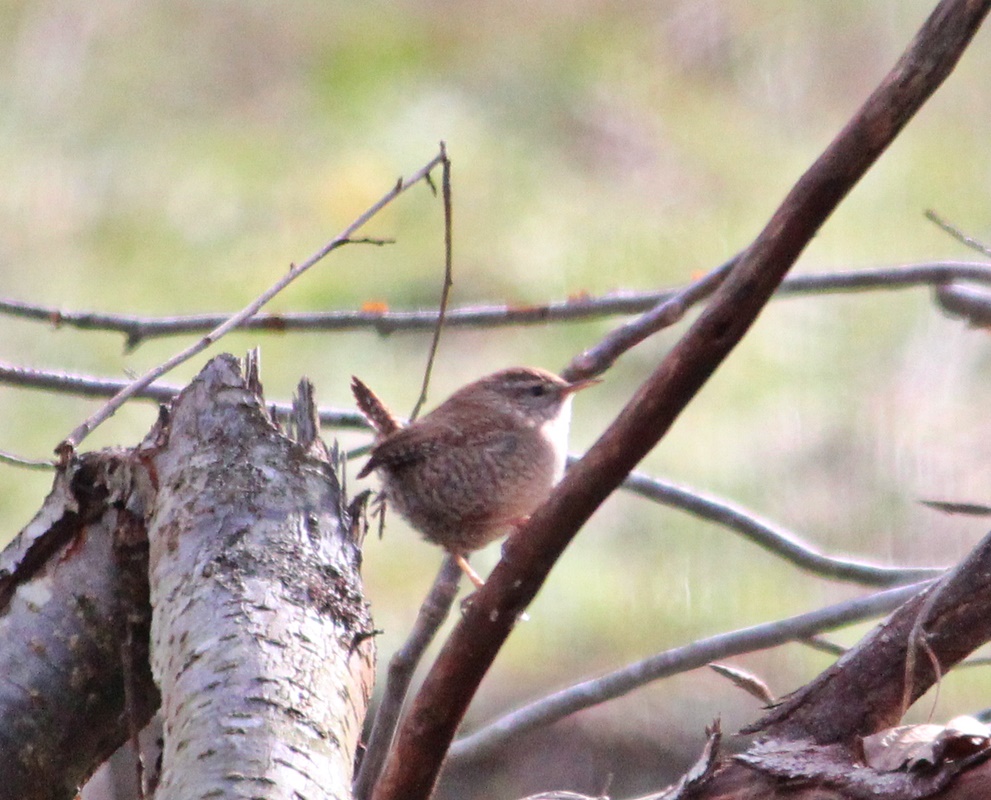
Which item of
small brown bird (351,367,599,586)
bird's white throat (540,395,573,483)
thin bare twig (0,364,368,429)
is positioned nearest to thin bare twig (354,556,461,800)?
thin bare twig (0,364,368,429)

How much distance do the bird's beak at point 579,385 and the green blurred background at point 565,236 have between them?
5.23 ft

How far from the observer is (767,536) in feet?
10.3

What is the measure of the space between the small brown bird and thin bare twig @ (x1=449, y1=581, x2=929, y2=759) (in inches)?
19.6

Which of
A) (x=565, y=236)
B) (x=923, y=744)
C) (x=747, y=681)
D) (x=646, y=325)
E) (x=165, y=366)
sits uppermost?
(x=565, y=236)

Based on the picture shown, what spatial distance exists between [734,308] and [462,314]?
70.9 inches

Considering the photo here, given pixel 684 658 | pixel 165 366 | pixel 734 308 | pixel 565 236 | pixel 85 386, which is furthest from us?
pixel 565 236

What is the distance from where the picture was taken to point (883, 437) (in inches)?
243

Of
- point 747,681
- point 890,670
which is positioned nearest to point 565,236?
point 747,681

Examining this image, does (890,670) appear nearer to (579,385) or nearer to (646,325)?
(646,325)

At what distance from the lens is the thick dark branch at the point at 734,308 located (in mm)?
1447

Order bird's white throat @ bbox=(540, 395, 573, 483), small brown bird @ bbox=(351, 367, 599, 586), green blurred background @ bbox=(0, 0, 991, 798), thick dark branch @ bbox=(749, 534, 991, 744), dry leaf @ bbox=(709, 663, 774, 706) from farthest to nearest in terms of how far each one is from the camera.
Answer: green blurred background @ bbox=(0, 0, 991, 798) → bird's white throat @ bbox=(540, 395, 573, 483) → small brown bird @ bbox=(351, 367, 599, 586) → dry leaf @ bbox=(709, 663, 774, 706) → thick dark branch @ bbox=(749, 534, 991, 744)

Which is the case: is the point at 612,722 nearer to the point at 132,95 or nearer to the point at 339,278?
the point at 339,278

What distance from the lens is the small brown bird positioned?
3.33 m

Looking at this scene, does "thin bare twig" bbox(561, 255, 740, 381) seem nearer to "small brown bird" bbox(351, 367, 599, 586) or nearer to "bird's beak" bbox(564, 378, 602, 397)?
"bird's beak" bbox(564, 378, 602, 397)
